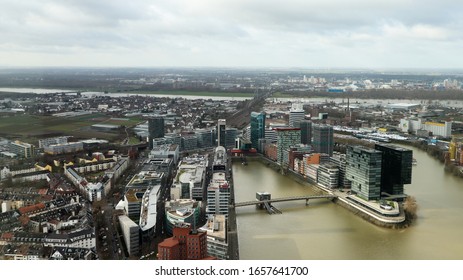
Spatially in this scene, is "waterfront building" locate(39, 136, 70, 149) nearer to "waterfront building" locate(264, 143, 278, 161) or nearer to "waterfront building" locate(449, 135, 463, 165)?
"waterfront building" locate(264, 143, 278, 161)

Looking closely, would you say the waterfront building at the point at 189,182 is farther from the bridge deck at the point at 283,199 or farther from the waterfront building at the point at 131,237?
the waterfront building at the point at 131,237

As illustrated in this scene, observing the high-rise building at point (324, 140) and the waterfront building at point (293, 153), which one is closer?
the waterfront building at point (293, 153)

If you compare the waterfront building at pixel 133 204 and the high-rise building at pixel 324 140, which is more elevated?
the high-rise building at pixel 324 140

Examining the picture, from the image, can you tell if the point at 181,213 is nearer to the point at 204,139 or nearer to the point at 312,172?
the point at 312,172

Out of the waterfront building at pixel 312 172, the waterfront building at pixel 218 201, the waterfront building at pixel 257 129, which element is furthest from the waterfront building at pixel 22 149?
the waterfront building at pixel 257 129

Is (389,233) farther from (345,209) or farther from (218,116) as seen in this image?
(218,116)

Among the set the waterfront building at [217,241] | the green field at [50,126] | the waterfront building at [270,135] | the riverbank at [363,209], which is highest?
the green field at [50,126]

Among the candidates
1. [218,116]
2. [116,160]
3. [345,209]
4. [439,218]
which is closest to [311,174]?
[345,209]

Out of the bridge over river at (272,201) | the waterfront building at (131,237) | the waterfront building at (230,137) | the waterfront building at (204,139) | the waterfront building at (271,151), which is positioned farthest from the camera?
the waterfront building at (230,137)
